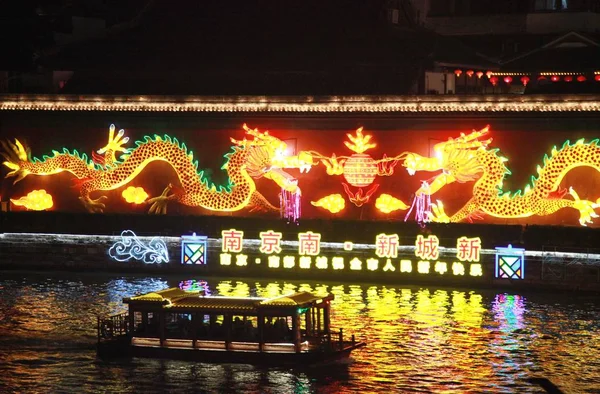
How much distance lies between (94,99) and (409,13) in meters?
11.9

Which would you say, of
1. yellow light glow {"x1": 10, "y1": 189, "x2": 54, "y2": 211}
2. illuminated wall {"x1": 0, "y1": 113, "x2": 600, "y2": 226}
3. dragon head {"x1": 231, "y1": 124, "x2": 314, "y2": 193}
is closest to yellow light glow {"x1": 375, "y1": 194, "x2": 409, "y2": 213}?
illuminated wall {"x1": 0, "y1": 113, "x2": 600, "y2": 226}

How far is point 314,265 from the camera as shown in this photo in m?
39.8

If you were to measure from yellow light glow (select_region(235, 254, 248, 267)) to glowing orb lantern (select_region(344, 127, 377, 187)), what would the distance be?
13.4 ft

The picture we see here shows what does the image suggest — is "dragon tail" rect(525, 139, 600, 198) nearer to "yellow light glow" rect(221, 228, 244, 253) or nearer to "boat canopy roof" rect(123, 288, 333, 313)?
"yellow light glow" rect(221, 228, 244, 253)

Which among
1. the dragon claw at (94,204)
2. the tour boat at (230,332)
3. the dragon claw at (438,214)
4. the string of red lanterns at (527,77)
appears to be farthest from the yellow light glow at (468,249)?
the dragon claw at (94,204)

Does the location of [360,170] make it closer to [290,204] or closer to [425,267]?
[290,204]

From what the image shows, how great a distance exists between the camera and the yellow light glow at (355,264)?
39.3 m

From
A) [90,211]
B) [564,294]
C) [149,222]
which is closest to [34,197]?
[90,211]

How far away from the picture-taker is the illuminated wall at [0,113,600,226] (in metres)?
39.7

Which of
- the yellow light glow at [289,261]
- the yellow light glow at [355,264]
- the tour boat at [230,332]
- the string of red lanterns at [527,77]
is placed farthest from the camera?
the string of red lanterns at [527,77]

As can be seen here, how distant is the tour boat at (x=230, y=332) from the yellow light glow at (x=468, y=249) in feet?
30.6

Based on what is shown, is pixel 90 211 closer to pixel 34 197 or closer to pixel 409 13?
pixel 34 197

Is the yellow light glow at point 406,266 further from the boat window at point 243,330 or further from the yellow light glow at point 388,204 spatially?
the boat window at point 243,330

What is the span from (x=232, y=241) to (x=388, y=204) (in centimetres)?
500
